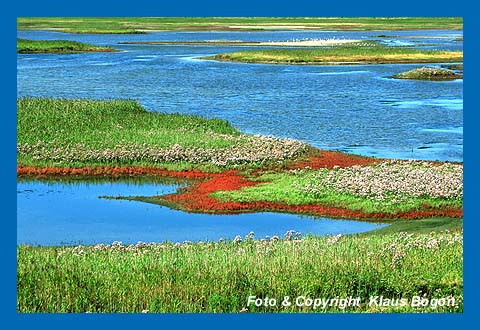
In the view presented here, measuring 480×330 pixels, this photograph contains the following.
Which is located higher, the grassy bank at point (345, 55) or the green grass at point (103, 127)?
the grassy bank at point (345, 55)

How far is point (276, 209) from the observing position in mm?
28469

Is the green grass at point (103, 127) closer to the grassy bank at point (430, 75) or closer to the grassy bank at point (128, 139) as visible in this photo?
the grassy bank at point (128, 139)

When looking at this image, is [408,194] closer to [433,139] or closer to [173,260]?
[433,139]

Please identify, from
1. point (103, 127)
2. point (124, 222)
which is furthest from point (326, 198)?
point (103, 127)

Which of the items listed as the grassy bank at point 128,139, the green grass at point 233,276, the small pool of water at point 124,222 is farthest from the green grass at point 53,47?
the green grass at point 233,276

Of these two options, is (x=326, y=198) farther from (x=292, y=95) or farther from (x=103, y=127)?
(x=292, y=95)

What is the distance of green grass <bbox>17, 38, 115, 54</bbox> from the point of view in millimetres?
61406

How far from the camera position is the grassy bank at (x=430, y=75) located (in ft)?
169

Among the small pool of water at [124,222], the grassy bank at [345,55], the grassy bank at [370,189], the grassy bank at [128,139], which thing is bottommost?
the small pool of water at [124,222]

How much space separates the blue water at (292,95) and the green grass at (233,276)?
13.0m

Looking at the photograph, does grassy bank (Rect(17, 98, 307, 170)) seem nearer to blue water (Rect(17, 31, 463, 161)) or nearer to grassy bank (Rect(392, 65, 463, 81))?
blue water (Rect(17, 31, 463, 161))

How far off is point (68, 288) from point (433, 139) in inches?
749

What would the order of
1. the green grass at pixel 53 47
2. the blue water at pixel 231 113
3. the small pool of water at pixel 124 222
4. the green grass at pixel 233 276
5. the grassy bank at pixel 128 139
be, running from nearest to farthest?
the green grass at pixel 233 276, the small pool of water at pixel 124 222, the blue water at pixel 231 113, the grassy bank at pixel 128 139, the green grass at pixel 53 47

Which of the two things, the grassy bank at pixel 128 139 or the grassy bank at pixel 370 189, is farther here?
the grassy bank at pixel 128 139
